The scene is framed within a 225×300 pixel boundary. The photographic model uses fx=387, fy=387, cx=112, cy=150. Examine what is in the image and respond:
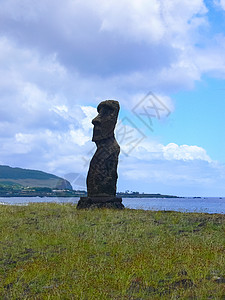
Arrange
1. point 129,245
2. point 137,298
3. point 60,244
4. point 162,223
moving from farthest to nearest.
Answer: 1. point 162,223
2. point 60,244
3. point 129,245
4. point 137,298

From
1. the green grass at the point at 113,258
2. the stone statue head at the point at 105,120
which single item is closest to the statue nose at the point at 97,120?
the stone statue head at the point at 105,120

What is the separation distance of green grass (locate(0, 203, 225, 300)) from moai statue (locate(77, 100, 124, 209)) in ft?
14.5

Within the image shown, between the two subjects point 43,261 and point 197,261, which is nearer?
point 197,261

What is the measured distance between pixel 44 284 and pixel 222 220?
8.79m

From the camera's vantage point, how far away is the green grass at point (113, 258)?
707 cm

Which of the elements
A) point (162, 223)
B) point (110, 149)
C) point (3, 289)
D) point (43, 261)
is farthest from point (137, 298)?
point (110, 149)

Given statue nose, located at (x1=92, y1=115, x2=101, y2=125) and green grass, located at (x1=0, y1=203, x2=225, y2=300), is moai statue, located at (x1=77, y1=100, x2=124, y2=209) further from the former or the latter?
green grass, located at (x1=0, y1=203, x2=225, y2=300)

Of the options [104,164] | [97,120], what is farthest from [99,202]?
[97,120]

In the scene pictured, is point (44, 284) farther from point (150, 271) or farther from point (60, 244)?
point (60, 244)

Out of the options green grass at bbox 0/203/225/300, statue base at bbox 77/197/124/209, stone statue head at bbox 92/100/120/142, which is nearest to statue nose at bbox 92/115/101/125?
stone statue head at bbox 92/100/120/142

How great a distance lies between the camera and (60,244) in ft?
37.0

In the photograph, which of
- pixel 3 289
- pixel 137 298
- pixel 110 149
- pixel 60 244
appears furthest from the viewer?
pixel 110 149

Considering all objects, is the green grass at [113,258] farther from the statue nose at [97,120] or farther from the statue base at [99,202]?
the statue nose at [97,120]

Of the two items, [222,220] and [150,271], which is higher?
[222,220]
